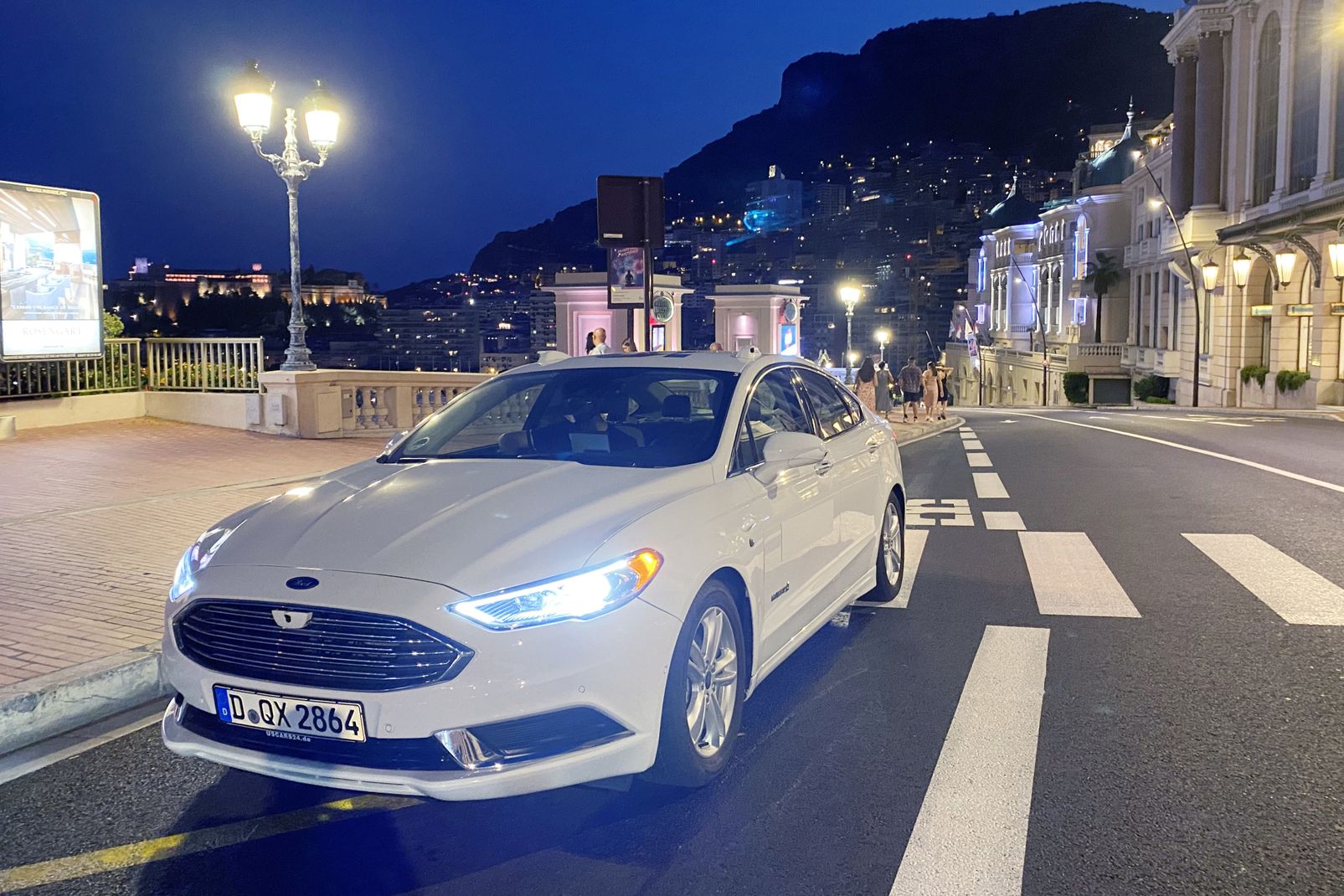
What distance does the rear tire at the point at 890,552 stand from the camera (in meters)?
7.36

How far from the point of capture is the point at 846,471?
636 centimetres

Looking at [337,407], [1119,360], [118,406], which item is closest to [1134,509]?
[337,407]

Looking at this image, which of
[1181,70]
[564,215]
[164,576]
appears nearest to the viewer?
[164,576]

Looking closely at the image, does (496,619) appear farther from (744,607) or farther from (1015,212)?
(1015,212)

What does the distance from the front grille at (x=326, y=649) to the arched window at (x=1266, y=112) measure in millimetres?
45916

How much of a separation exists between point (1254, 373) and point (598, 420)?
41696mm

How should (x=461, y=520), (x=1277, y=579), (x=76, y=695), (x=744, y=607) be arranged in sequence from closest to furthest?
(x=461, y=520), (x=744, y=607), (x=76, y=695), (x=1277, y=579)

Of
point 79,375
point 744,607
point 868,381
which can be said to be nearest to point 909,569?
point 744,607

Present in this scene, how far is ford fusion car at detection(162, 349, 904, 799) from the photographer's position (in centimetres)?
370

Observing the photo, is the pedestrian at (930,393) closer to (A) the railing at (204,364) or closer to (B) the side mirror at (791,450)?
(A) the railing at (204,364)

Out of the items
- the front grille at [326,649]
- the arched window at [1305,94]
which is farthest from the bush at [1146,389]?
the front grille at [326,649]

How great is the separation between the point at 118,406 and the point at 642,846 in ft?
57.4

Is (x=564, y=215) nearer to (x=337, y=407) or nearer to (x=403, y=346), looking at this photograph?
(x=403, y=346)

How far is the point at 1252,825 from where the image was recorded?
3.98 meters
